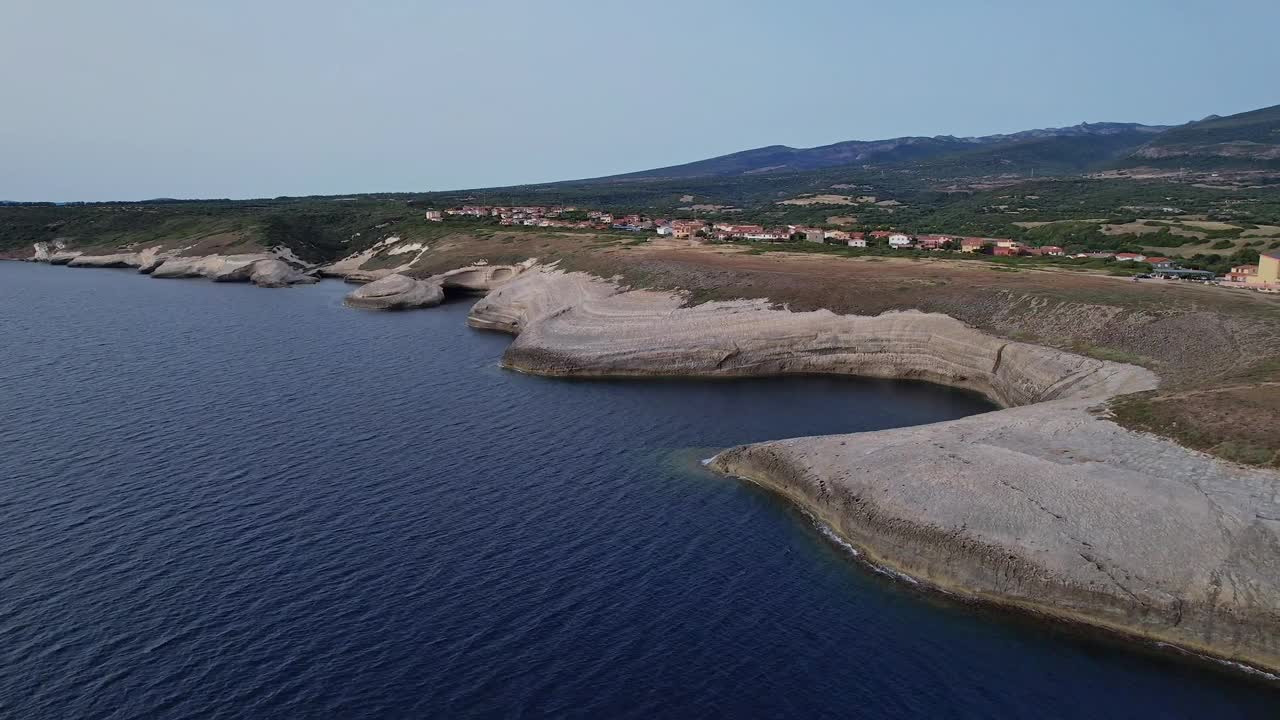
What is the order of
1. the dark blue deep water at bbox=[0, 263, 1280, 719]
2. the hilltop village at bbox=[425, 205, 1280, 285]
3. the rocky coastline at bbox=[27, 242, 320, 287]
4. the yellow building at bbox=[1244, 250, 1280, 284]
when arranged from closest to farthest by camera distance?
the dark blue deep water at bbox=[0, 263, 1280, 719]
the yellow building at bbox=[1244, 250, 1280, 284]
the hilltop village at bbox=[425, 205, 1280, 285]
the rocky coastline at bbox=[27, 242, 320, 287]

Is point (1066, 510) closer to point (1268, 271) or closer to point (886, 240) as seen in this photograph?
point (1268, 271)

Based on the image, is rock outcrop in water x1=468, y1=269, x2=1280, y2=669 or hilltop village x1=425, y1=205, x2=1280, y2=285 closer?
rock outcrop in water x1=468, y1=269, x2=1280, y2=669

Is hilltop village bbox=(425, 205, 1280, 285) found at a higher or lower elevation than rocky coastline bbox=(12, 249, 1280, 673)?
higher

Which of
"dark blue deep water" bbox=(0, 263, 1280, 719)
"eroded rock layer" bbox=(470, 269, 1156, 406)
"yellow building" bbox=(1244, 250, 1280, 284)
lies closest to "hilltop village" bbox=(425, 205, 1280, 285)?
"yellow building" bbox=(1244, 250, 1280, 284)

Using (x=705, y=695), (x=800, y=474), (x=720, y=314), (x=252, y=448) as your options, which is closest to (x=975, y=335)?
(x=720, y=314)

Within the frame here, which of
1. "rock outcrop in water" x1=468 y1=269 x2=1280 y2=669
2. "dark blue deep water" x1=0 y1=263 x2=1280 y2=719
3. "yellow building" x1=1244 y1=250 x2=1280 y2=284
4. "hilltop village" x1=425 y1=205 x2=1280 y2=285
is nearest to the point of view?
"dark blue deep water" x1=0 y1=263 x2=1280 y2=719

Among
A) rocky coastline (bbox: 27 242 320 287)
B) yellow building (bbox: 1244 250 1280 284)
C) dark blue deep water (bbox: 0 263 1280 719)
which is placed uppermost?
rocky coastline (bbox: 27 242 320 287)

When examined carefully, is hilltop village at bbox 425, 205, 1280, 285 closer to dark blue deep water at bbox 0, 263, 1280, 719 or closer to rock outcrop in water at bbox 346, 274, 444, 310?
dark blue deep water at bbox 0, 263, 1280, 719
